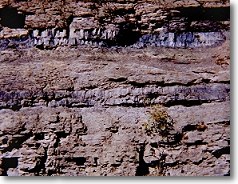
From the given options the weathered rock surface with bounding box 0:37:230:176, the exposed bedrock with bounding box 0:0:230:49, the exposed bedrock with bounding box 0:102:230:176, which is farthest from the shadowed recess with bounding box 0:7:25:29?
the exposed bedrock with bounding box 0:102:230:176

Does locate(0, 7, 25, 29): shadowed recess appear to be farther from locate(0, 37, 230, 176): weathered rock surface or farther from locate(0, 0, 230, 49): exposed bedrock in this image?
locate(0, 37, 230, 176): weathered rock surface

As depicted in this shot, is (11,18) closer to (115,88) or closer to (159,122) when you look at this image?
(115,88)

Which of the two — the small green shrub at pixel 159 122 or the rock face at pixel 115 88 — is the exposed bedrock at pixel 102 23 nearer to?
the rock face at pixel 115 88

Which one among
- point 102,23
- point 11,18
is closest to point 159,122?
point 102,23

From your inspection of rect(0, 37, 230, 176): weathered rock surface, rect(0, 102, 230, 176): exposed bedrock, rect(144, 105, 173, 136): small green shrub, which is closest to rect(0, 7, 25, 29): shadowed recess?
rect(0, 37, 230, 176): weathered rock surface

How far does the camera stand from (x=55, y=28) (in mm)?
2203

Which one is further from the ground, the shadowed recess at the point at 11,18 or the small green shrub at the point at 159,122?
the shadowed recess at the point at 11,18

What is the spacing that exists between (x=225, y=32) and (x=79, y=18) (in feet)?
2.22

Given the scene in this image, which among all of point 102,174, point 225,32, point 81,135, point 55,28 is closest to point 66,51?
point 55,28

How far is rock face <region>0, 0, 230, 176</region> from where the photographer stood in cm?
215

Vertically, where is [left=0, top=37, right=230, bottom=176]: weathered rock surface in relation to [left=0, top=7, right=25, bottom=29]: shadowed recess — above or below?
below

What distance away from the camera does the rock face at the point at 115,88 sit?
84.5 inches

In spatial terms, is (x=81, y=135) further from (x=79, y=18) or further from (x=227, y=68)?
(x=227, y=68)

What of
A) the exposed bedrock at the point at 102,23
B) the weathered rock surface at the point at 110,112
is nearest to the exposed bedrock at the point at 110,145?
the weathered rock surface at the point at 110,112
